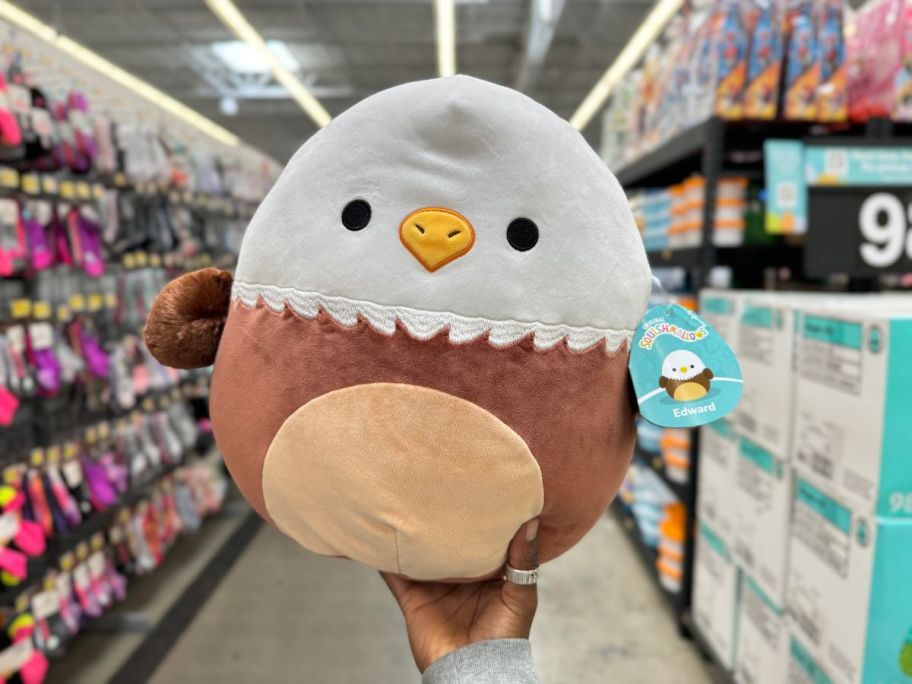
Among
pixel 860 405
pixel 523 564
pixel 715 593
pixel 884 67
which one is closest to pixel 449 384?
pixel 523 564

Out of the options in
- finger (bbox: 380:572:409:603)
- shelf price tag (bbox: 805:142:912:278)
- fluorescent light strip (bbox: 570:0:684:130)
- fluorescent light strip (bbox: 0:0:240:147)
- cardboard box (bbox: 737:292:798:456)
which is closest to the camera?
finger (bbox: 380:572:409:603)

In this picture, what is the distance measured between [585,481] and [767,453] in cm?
114

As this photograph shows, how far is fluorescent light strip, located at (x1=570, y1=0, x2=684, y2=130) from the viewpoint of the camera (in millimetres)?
5598

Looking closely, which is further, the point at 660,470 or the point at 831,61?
the point at 660,470

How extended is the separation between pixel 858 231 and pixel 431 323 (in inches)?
58.7

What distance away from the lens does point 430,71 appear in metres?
9.16

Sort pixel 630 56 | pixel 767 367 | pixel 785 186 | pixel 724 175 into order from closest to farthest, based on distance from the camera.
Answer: pixel 767 367 → pixel 785 186 → pixel 724 175 → pixel 630 56

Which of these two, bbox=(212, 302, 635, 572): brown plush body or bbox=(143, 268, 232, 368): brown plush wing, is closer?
bbox=(212, 302, 635, 572): brown plush body

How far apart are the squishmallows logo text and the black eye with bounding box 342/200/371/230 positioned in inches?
12.4

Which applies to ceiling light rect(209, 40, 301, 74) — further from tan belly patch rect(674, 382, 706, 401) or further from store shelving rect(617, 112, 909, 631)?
tan belly patch rect(674, 382, 706, 401)

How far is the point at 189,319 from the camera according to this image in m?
0.80

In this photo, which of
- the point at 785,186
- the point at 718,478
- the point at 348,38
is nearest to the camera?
the point at 785,186

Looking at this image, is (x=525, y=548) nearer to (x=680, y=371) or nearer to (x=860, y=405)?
(x=680, y=371)

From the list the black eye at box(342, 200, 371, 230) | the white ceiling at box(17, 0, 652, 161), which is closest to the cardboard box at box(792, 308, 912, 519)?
the black eye at box(342, 200, 371, 230)
